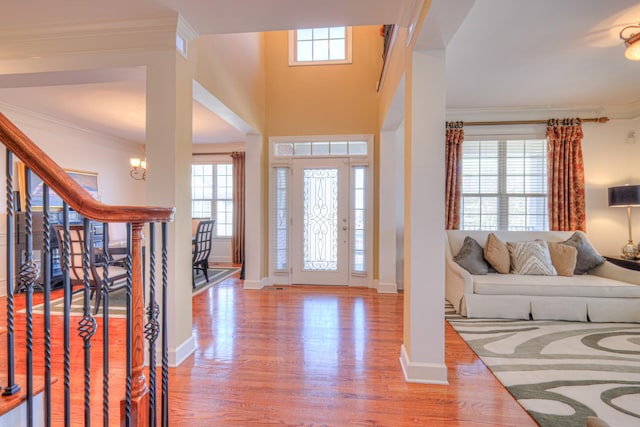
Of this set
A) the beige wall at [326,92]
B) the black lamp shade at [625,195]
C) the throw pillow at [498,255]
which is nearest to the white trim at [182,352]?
the beige wall at [326,92]

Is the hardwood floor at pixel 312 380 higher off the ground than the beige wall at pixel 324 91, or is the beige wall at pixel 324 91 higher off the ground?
the beige wall at pixel 324 91

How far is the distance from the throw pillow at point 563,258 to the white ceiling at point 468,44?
205 centimetres

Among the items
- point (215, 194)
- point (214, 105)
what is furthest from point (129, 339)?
point (215, 194)

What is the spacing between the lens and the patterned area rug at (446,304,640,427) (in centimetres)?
180

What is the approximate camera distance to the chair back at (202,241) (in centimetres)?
466

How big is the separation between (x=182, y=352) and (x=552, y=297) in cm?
368

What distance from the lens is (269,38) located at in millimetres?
4781

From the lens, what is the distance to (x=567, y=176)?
4.27 meters

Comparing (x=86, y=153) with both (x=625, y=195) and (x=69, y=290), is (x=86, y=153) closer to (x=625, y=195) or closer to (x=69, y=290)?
(x=69, y=290)

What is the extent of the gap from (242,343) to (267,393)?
0.80 meters

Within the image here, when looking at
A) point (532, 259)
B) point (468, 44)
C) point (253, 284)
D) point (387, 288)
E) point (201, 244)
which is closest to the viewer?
point (468, 44)

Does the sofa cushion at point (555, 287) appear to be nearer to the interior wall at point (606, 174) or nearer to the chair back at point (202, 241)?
the interior wall at point (606, 174)

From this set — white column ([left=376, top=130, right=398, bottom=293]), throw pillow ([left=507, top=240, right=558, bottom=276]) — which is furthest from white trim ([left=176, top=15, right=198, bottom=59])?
throw pillow ([left=507, top=240, right=558, bottom=276])

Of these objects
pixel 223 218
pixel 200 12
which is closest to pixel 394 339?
pixel 200 12
